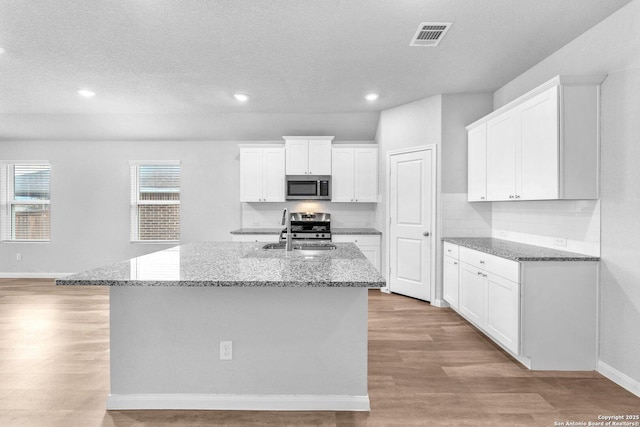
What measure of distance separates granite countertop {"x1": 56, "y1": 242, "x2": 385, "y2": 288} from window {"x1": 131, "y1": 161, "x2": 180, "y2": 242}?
368 cm

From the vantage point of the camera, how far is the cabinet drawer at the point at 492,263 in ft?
9.12

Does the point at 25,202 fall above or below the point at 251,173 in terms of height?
below

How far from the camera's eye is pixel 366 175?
563 centimetres

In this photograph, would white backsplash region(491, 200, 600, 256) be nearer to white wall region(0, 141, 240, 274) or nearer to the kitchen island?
the kitchen island

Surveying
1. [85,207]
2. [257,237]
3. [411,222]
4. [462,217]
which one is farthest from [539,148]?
[85,207]

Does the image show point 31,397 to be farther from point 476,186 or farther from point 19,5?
point 476,186

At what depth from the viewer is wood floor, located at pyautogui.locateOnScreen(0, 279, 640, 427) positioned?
2104 millimetres

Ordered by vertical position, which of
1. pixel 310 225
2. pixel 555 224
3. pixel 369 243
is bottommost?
pixel 369 243

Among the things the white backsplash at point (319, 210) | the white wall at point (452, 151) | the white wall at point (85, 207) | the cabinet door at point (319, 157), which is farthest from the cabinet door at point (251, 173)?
the white wall at point (452, 151)

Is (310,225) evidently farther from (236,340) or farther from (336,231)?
(236,340)

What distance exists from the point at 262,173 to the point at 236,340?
12.7 ft

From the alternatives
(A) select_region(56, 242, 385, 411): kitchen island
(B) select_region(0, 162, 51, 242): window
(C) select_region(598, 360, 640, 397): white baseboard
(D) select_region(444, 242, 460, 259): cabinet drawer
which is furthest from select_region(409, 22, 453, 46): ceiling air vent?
(B) select_region(0, 162, 51, 242): window

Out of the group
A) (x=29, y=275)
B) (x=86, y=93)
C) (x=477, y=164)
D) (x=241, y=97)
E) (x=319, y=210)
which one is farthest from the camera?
(x=29, y=275)

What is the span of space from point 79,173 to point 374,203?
209 inches
